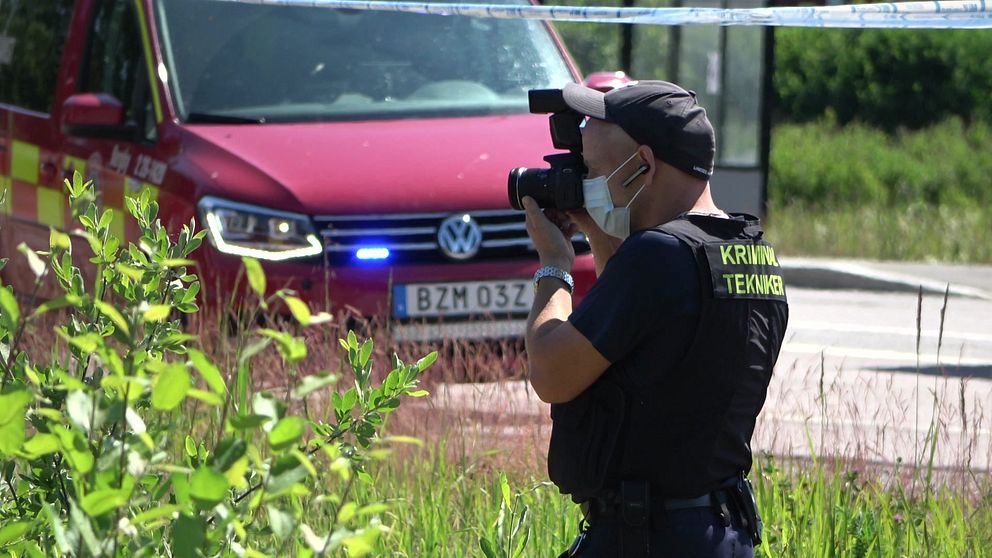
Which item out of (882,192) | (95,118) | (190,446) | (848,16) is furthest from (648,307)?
(882,192)

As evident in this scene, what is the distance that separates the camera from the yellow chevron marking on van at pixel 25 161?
6.27 metres

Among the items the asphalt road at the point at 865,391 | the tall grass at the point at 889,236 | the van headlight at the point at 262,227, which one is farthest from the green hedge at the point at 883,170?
the van headlight at the point at 262,227

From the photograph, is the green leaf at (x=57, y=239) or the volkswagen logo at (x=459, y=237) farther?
the volkswagen logo at (x=459, y=237)

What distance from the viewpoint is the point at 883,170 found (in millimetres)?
18438

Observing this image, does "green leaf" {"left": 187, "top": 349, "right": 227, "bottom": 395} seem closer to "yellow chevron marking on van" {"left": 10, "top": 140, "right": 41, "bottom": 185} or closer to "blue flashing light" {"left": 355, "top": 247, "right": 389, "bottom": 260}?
"blue flashing light" {"left": 355, "top": 247, "right": 389, "bottom": 260}

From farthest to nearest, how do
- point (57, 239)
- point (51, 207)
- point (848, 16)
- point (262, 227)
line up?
point (51, 207) < point (262, 227) < point (848, 16) < point (57, 239)

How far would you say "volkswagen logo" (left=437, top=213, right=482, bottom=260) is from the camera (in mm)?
5422

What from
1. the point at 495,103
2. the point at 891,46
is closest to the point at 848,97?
the point at 891,46

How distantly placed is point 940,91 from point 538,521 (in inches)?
840

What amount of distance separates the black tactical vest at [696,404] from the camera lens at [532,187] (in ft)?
1.12

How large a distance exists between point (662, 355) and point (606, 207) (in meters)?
0.32

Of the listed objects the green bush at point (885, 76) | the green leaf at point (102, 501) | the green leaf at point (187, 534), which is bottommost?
the green leaf at point (187, 534)

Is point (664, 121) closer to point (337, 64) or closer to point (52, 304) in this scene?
point (52, 304)

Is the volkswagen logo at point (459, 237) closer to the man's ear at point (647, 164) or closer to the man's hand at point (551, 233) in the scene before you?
the man's hand at point (551, 233)
